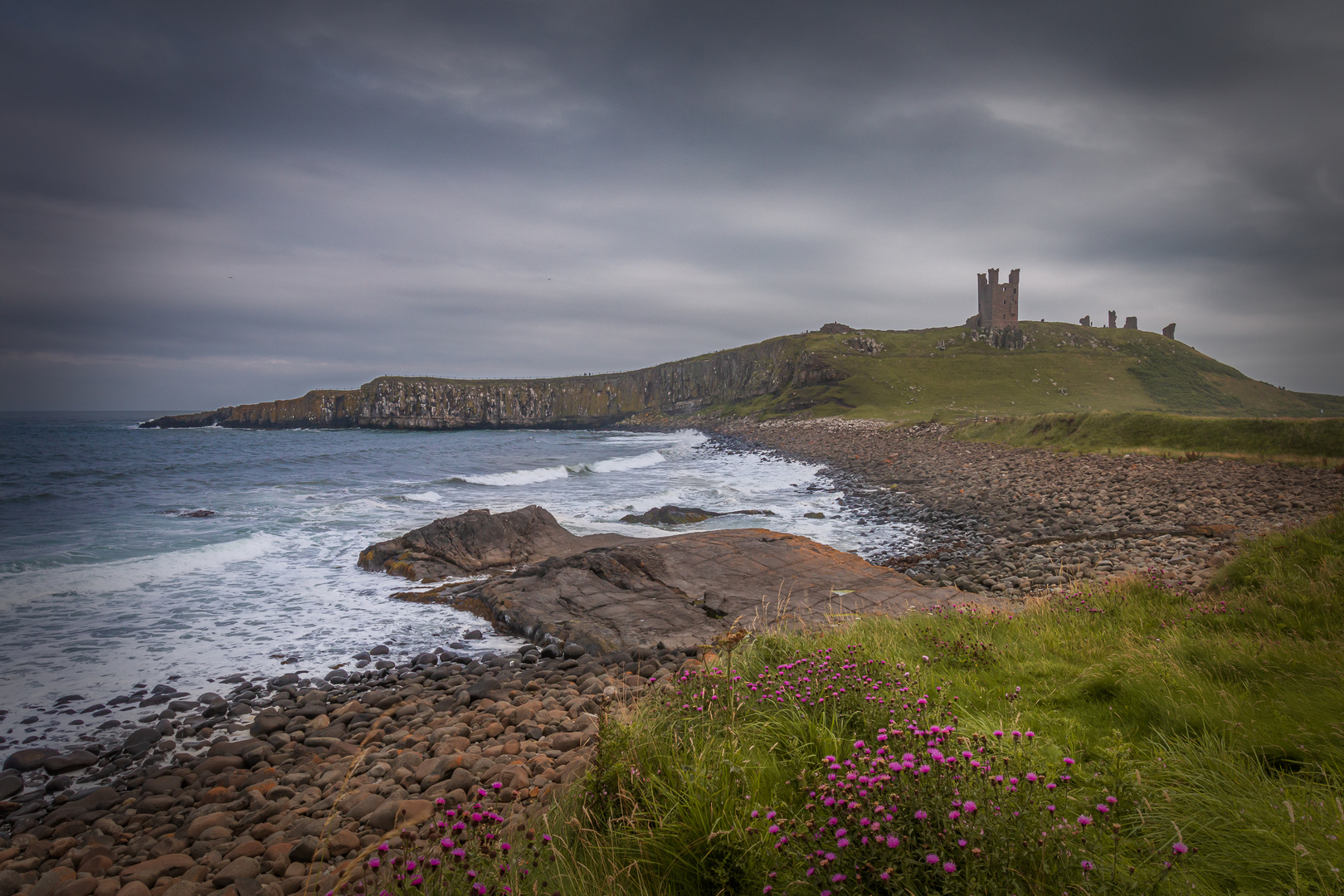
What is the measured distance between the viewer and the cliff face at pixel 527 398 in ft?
477

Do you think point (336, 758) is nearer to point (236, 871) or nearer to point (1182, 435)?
point (236, 871)

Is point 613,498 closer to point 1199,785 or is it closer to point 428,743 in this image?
point 428,743

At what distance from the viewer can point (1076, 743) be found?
415cm

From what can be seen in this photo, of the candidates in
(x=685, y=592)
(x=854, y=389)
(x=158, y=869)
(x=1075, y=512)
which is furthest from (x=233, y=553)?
(x=854, y=389)

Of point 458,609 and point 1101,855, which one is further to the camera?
point 458,609

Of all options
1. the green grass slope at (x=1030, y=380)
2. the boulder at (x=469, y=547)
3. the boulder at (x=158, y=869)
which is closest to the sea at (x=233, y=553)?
the boulder at (x=469, y=547)

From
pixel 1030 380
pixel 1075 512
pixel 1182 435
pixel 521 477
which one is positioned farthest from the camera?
pixel 1030 380

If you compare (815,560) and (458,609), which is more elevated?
(815,560)

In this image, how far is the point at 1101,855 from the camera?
2586 millimetres

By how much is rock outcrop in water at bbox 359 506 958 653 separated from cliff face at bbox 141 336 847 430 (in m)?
114

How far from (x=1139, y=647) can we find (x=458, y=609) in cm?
1162

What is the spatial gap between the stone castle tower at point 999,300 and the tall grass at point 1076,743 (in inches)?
5421

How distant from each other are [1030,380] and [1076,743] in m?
111

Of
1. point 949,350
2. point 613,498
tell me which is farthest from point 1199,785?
point 949,350
